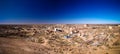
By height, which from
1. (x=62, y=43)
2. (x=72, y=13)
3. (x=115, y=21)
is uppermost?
(x=72, y=13)

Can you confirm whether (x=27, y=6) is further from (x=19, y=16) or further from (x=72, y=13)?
(x=72, y=13)

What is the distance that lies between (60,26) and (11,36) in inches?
29.5

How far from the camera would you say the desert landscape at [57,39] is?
74.0 inches

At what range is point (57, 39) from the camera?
1897mm

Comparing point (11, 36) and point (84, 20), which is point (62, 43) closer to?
point (84, 20)

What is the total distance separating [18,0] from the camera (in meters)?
1.96

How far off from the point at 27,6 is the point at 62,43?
77 centimetres

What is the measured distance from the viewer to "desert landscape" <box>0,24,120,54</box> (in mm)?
1880

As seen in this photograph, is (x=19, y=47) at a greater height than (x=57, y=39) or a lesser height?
lesser

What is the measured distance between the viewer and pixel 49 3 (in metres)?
1.96

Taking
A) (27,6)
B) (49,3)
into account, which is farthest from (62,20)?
(27,6)

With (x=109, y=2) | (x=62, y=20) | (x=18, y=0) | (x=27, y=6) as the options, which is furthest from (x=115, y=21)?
(x=18, y=0)

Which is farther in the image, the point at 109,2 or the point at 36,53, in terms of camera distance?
the point at 109,2

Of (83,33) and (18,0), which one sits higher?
(18,0)
